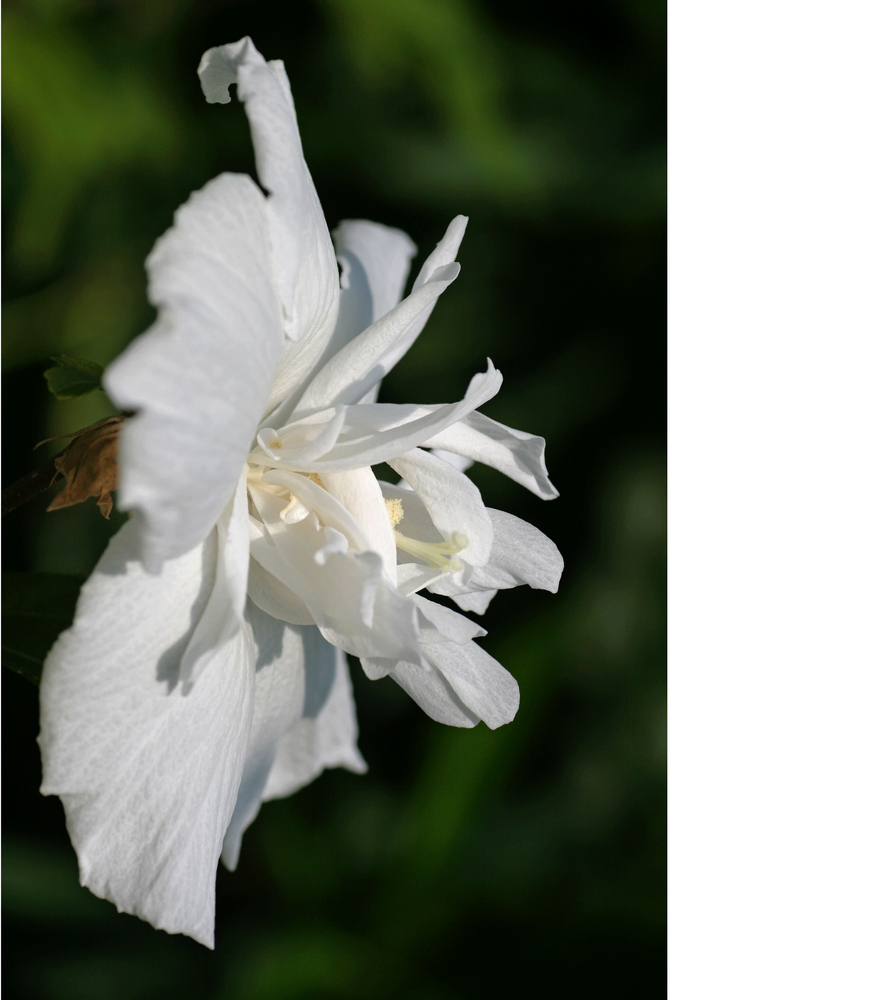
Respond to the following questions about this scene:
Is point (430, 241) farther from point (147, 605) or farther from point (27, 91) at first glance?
point (147, 605)

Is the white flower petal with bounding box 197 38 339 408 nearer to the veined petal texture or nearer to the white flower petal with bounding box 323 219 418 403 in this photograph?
the white flower petal with bounding box 323 219 418 403

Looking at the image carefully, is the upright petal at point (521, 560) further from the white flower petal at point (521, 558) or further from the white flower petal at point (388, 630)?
the white flower petal at point (388, 630)

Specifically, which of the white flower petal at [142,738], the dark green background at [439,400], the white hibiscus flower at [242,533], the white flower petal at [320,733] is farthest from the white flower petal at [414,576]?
the dark green background at [439,400]

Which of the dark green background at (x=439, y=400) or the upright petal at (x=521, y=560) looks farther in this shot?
the dark green background at (x=439, y=400)

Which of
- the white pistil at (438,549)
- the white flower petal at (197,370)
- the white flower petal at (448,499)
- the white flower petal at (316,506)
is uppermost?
the white flower petal at (197,370)

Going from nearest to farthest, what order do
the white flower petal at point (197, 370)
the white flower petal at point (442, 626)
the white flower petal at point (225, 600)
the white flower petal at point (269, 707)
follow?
the white flower petal at point (197, 370), the white flower petal at point (225, 600), the white flower petal at point (442, 626), the white flower petal at point (269, 707)

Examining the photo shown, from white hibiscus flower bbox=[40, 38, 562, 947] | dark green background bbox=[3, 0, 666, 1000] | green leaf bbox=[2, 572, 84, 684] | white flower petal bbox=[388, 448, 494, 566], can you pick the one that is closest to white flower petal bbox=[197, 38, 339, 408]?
white hibiscus flower bbox=[40, 38, 562, 947]
